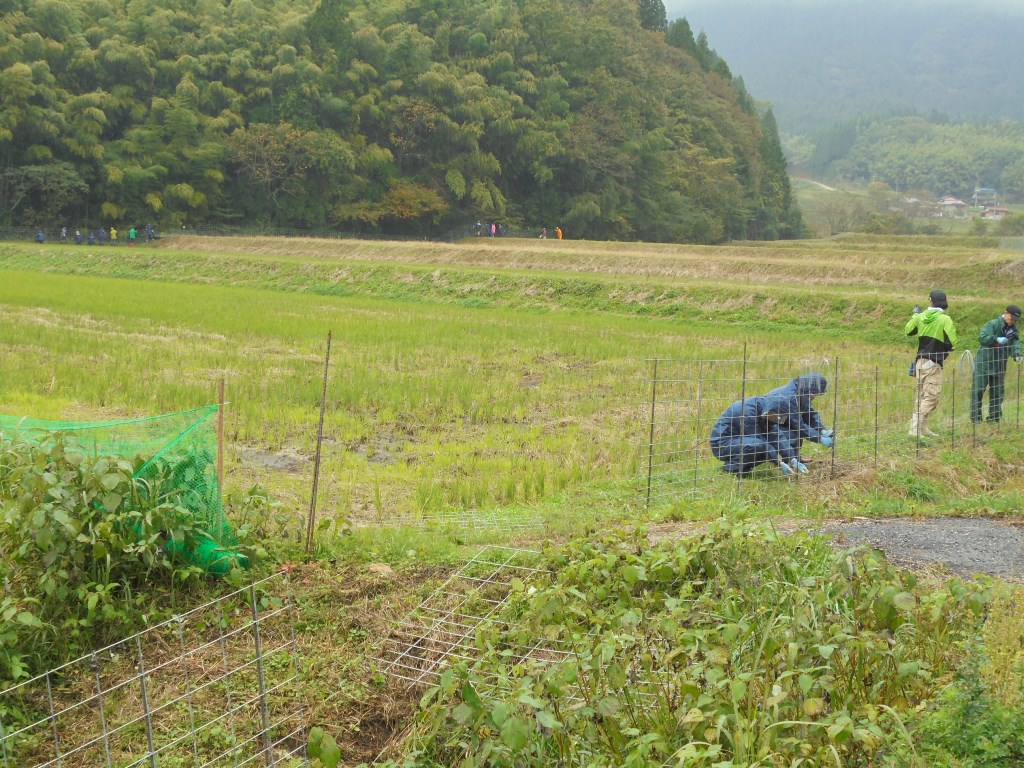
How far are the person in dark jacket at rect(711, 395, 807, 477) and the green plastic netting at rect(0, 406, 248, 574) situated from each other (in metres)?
4.11

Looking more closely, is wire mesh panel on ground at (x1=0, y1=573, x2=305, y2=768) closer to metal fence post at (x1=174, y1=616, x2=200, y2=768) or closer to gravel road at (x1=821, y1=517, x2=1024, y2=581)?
metal fence post at (x1=174, y1=616, x2=200, y2=768)

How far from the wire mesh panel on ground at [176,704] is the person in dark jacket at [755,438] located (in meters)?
4.13

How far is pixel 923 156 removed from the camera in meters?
161

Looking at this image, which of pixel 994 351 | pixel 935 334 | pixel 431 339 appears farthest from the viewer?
pixel 431 339

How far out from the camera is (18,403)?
9.97 metres

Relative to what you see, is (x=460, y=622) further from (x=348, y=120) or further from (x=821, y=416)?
(x=348, y=120)

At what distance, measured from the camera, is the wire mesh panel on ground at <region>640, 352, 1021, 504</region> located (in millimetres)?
7613

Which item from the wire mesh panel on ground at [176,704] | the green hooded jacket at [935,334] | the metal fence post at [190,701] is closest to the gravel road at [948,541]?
the wire mesh panel on ground at [176,704]

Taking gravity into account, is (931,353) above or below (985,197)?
below

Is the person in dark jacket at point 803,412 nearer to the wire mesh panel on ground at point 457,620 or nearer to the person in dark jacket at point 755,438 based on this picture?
the person in dark jacket at point 755,438

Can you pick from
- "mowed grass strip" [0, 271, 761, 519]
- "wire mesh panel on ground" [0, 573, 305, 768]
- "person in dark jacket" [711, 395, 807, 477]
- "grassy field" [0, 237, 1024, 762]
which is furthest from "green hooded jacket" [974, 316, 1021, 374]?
"wire mesh panel on ground" [0, 573, 305, 768]

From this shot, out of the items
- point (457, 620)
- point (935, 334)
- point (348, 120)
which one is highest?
point (348, 120)

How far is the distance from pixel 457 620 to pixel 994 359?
7615 millimetres

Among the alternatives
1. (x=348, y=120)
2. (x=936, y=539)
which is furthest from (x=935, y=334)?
(x=348, y=120)
